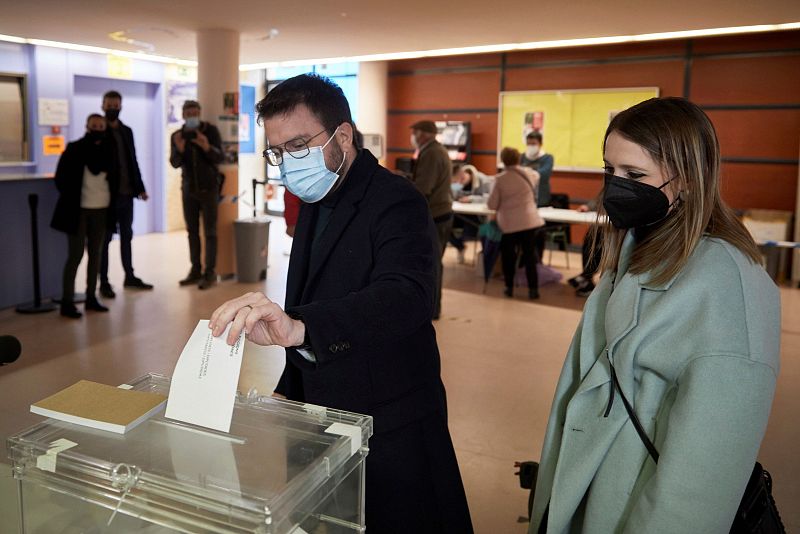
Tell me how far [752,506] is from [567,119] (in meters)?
9.19

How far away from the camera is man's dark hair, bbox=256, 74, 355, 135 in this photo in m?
1.62

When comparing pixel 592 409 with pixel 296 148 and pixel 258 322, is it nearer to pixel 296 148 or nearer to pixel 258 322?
pixel 258 322

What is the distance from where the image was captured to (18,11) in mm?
6738

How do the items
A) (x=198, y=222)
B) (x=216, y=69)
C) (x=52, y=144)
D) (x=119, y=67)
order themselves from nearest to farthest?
(x=198, y=222), (x=216, y=69), (x=52, y=144), (x=119, y=67)

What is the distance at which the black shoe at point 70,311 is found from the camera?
5992 millimetres

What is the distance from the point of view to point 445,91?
11.2 meters

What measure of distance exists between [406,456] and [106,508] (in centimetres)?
72

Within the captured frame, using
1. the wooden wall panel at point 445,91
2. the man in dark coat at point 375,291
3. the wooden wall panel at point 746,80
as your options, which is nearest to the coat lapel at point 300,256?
the man in dark coat at point 375,291

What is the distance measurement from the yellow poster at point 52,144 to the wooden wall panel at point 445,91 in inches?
198

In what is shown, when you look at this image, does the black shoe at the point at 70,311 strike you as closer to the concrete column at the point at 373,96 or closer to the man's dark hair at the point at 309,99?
the man's dark hair at the point at 309,99

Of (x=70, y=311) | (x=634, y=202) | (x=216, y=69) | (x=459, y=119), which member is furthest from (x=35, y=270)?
(x=459, y=119)

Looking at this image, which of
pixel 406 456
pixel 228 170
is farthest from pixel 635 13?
pixel 406 456

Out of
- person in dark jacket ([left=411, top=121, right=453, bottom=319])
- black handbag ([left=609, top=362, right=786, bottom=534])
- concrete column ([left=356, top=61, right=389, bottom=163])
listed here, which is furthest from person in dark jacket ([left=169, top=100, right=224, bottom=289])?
black handbag ([left=609, top=362, right=786, bottom=534])

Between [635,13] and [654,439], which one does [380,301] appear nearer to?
[654,439]
